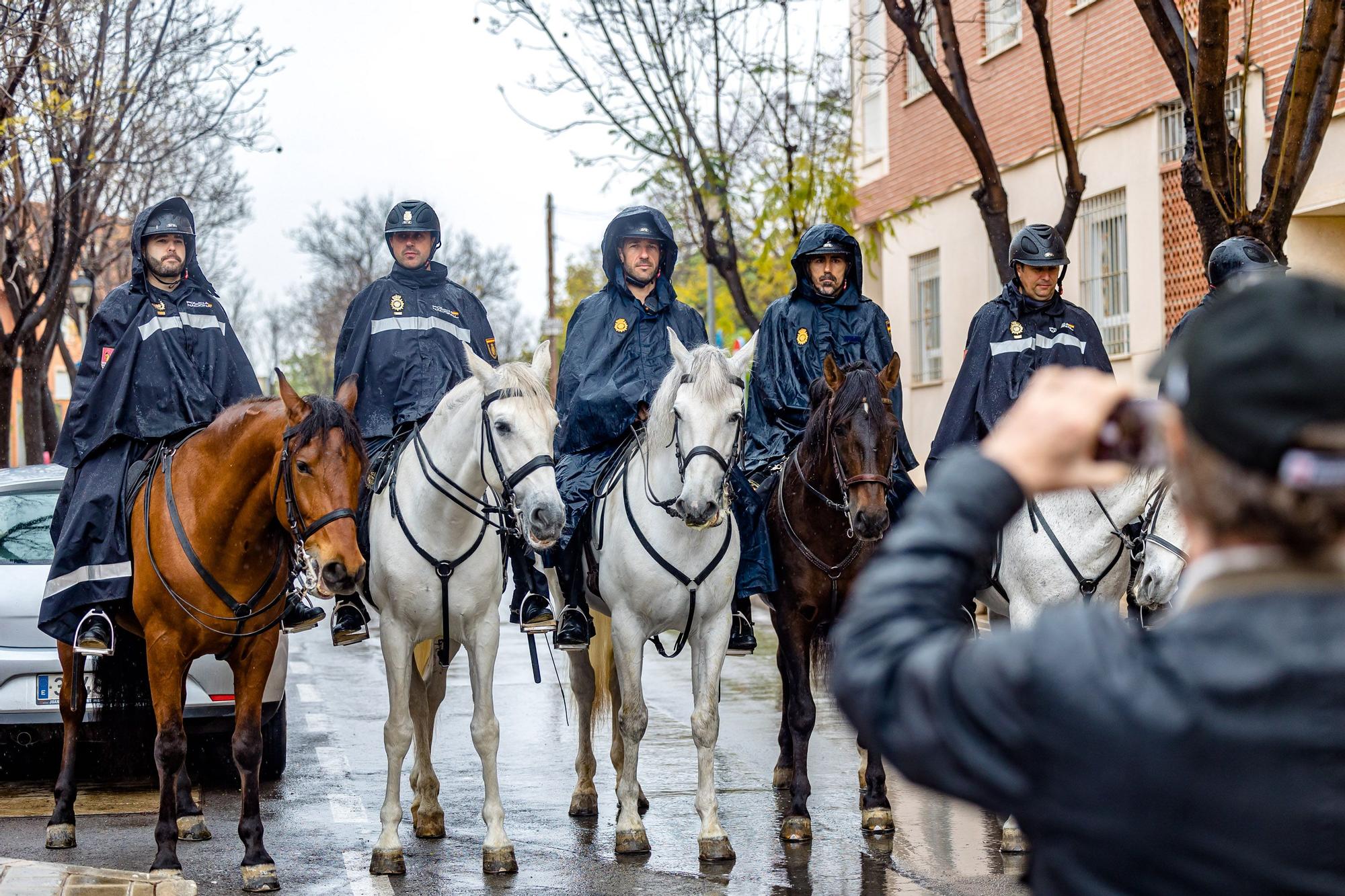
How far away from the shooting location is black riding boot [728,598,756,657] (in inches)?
321

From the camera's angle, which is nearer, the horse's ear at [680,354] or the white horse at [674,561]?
the white horse at [674,561]

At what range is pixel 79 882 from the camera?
21.0ft

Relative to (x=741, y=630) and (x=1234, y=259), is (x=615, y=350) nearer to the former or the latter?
(x=741, y=630)

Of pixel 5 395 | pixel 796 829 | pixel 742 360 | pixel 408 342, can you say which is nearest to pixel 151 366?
pixel 408 342

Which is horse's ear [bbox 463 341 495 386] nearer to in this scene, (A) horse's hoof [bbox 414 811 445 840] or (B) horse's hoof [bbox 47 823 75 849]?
(A) horse's hoof [bbox 414 811 445 840]

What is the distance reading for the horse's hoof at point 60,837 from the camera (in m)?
7.58

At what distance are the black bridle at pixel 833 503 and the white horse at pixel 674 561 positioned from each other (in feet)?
1.54

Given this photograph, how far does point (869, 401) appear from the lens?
7359mm

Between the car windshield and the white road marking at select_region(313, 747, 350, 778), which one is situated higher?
the car windshield

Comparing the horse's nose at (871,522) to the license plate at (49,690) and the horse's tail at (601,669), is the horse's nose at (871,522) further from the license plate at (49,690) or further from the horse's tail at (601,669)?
the license plate at (49,690)

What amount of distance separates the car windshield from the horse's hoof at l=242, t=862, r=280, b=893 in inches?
124

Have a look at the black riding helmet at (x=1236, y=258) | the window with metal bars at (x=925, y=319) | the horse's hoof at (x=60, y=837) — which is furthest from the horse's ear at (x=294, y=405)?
the window with metal bars at (x=925, y=319)

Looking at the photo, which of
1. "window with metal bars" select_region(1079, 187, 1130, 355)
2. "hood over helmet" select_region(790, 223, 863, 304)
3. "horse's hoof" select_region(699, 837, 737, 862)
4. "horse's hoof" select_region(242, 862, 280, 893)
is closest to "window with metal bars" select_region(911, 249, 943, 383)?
"window with metal bars" select_region(1079, 187, 1130, 355)

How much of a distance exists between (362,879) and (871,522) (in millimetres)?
2796
